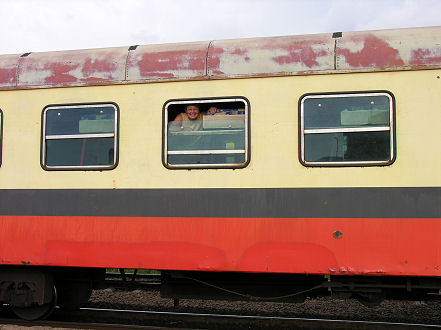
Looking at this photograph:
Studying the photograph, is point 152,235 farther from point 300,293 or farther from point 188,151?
point 300,293

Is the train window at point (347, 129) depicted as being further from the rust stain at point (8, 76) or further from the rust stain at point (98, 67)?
the rust stain at point (8, 76)

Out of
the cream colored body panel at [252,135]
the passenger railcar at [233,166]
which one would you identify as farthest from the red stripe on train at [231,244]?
the cream colored body panel at [252,135]

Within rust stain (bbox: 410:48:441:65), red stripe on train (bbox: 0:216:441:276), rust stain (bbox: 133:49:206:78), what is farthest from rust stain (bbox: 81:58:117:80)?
rust stain (bbox: 410:48:441:65)

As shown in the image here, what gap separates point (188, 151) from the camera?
4.84m

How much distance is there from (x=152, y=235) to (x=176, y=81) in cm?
174

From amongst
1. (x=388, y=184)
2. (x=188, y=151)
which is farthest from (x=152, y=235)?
(x=388, y=184)

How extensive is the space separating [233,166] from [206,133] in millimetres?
491

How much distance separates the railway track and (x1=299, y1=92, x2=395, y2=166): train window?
7.15 ft

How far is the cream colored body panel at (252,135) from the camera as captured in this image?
443cm

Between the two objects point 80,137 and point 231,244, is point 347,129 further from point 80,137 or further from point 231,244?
point 80,137

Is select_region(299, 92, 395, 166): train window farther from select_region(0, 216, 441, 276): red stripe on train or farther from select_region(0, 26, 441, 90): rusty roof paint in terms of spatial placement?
select_region(0, 216, 441, 276): red stripe on train

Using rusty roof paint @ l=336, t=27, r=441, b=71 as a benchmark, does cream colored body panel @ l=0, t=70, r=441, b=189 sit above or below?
below

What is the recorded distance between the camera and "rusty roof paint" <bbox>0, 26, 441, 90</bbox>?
4.58 meters

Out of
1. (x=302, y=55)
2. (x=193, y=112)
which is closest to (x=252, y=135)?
(x=193, y=112)
